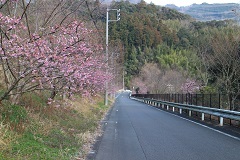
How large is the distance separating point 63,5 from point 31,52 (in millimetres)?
4603

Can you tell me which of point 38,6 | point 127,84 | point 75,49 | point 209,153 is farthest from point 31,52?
point 127,84

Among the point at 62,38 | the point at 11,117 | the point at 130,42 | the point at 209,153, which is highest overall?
the point at 130,42

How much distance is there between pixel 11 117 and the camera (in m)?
9.45

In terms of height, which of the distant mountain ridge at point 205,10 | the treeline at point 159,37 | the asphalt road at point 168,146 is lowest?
the asphalt road at point 168,146

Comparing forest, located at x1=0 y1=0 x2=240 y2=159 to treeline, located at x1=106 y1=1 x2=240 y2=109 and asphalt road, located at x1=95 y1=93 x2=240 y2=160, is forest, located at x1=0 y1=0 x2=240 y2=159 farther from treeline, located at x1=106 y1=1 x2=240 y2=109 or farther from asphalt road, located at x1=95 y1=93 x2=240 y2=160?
treeline, located at x1=106 y1=1 x2=240 y2=109

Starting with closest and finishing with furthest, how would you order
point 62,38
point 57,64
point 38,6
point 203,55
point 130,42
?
point 57,64 < point 62,38 < point 38,6 < point 203,55 < point 130,42

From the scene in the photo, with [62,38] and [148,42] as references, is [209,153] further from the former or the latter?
[148,42]

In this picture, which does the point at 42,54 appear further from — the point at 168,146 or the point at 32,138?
the point at 168,146

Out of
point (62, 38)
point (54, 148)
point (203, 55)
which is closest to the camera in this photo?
point (54, 148)

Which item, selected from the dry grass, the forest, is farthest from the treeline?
the dry grass

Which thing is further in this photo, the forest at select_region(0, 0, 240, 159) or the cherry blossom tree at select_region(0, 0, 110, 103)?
the forest at select_region(0, 0, 240, 159)

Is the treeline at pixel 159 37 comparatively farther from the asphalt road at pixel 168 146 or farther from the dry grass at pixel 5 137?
the dry grass at pixel 5 137

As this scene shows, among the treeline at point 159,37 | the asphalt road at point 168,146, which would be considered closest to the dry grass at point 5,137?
the asphalt road at point 168,146

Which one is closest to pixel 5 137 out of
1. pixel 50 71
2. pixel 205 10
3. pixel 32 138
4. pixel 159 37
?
pixel 32 138
